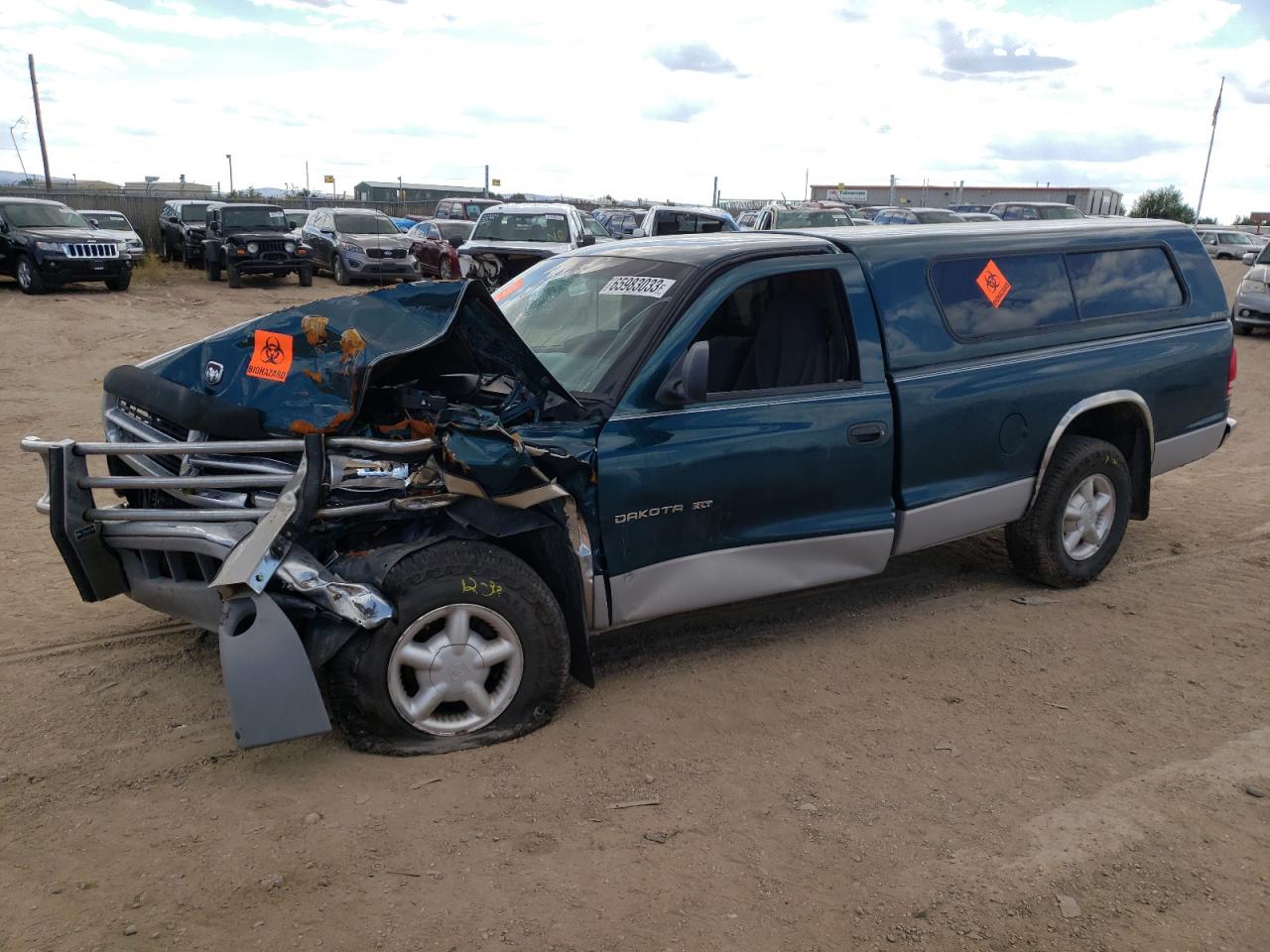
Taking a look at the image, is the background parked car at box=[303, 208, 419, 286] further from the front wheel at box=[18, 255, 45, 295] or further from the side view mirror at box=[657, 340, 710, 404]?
the side view mirror at box=[657, 340, 710, 404]

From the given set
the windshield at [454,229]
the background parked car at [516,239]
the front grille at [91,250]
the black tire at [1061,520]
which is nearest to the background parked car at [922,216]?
the background parked car at [516,239]

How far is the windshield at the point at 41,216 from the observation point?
18094 mm

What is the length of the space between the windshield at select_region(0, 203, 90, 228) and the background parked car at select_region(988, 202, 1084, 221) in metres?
19.7

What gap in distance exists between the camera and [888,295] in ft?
15.4

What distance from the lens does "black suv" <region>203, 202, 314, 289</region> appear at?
2070 centimetres

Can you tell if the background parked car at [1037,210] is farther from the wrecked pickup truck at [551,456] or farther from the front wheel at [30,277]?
the front wheel at [30,277]

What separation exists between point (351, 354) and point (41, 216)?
59.5 feet

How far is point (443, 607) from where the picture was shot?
3.62m

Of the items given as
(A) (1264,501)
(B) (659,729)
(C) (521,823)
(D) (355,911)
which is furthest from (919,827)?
(A) (1264,501)

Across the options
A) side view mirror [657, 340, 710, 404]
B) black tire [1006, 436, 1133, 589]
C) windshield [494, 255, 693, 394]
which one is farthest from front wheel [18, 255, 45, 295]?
black tire [1006, 436, 1133, 589]

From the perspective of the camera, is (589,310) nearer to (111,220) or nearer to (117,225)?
(117,225)

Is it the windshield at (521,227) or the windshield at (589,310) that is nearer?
the windshield at (589,310)

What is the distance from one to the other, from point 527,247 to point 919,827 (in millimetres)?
13122

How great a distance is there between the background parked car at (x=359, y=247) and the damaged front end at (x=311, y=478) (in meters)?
17.5
